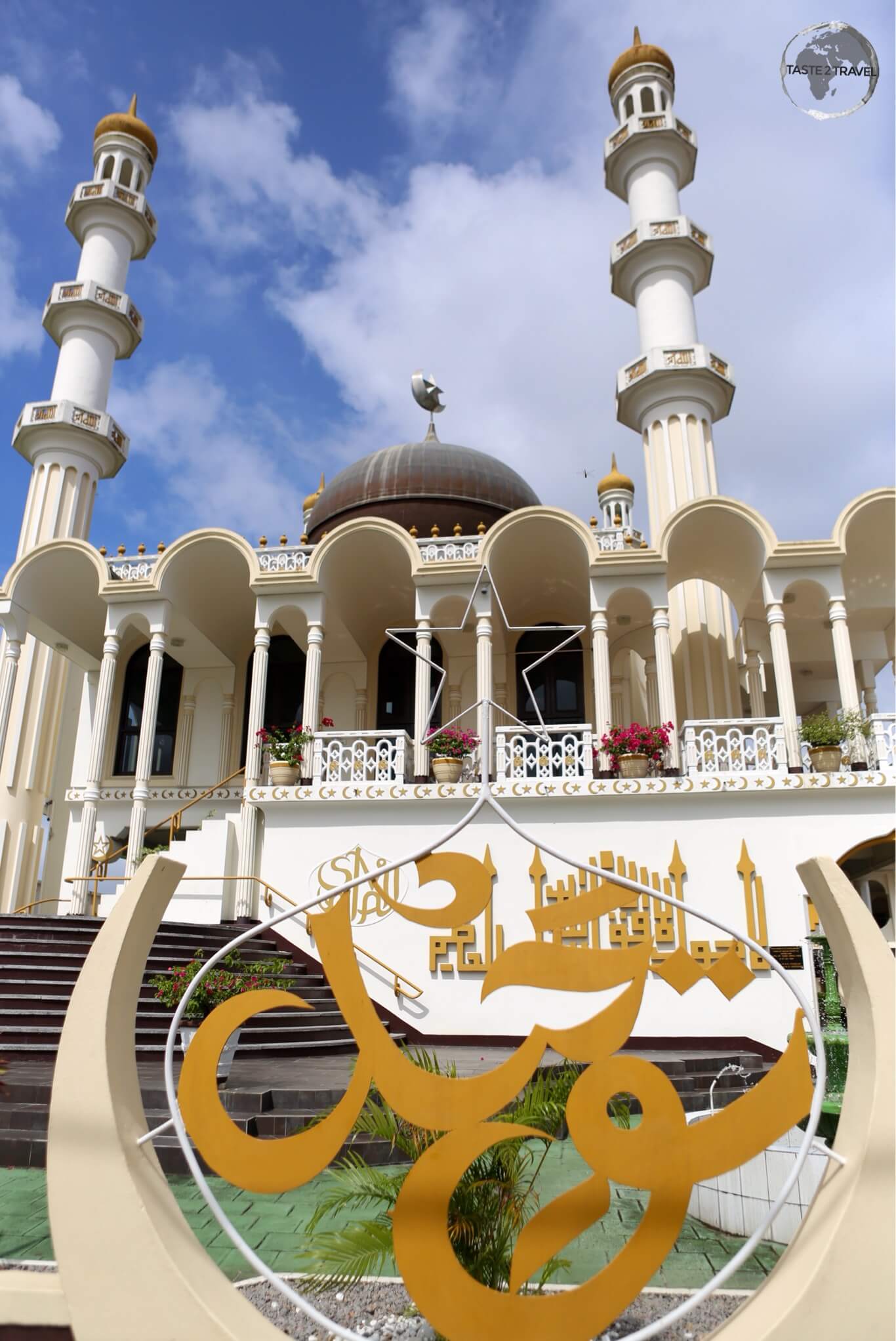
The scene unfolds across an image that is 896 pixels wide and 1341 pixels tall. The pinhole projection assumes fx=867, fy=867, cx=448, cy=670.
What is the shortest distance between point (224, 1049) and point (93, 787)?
352 inches

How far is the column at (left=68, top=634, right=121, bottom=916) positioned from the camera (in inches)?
568

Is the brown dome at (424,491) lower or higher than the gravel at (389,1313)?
higher

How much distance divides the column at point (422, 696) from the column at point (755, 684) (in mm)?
7227

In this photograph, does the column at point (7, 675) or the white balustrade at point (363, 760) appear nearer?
the white balustrade at point (363, 760)

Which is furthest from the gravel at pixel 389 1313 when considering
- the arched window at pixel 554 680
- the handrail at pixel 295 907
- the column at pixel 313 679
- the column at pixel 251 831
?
the arched window at pixel 554 680

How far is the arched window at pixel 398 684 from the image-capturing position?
18.9 m

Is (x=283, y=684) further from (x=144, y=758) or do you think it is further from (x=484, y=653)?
(x=484, y=653)

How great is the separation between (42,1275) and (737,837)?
10851 mm

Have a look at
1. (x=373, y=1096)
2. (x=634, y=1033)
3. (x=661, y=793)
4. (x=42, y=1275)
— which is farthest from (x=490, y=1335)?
(x=661, y=793)

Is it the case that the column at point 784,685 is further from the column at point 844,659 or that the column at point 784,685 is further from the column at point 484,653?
the column at point 484,653

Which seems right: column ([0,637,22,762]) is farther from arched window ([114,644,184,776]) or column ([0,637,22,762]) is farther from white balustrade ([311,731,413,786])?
white balustrade ([311,731,413,786])

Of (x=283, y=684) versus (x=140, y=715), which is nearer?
(x=283, y=684)

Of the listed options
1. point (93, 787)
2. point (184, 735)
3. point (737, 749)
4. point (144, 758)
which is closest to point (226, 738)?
point (184, 735)

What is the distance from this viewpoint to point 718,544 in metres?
15.6
